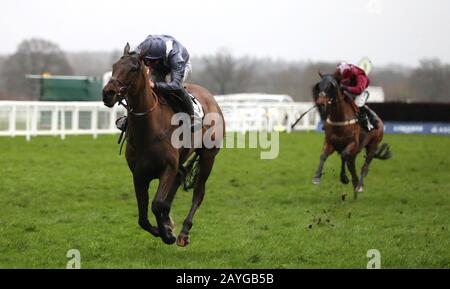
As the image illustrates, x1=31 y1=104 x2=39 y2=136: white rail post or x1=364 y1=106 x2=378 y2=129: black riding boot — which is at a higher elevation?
x1=364 y1=106 x2=378 y2=129: black riding boot

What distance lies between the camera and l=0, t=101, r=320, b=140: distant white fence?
20.5 m

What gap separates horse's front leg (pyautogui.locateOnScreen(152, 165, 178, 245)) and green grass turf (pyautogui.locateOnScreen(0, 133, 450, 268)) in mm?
226

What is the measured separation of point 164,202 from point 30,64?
121ft

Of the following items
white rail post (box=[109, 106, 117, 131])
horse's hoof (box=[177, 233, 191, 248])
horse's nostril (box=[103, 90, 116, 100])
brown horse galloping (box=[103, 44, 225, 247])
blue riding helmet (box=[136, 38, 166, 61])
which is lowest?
white rail post (box=[109, 106, 117, 131])

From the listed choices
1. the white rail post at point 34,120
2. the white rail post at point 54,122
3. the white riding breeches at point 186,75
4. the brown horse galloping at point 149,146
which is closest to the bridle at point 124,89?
the brown horse galloping at point 149,146

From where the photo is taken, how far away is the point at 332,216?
31.2ft

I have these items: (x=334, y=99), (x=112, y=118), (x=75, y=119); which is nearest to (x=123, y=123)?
(x=334, y=99)

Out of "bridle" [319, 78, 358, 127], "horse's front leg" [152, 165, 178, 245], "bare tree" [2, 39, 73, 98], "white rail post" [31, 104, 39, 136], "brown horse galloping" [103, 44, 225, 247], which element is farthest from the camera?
"bare tree" [2, 39, 73, 98]

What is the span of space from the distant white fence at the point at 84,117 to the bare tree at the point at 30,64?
11.3m

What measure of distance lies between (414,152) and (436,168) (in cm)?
371

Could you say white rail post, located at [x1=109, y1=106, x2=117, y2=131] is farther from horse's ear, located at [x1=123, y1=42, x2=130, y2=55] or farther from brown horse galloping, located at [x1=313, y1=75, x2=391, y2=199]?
horse's ear, located at [x1=123, y1=42, x2=130, y2=55]

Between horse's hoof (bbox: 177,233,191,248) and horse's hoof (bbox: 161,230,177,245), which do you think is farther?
horse's hoof (bbox: 177,233,191,248)

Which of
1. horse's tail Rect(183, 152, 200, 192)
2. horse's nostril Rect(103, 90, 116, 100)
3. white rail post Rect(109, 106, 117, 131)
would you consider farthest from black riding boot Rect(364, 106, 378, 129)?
white rail post Rect(109, 106, 117, 131)

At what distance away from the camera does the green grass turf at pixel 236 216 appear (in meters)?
6.80
